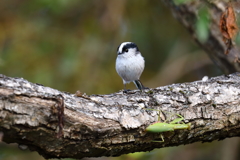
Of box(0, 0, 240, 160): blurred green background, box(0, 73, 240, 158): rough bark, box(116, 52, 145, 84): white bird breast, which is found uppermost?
box(0, 0, 240, 160): blurred green background

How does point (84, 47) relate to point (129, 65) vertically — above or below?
above

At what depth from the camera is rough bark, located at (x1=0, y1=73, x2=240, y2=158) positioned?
189 centimetres

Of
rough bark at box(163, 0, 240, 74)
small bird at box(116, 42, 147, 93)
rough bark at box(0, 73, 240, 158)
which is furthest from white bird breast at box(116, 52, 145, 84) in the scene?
rough bark at box(0, 73, 240, 158)

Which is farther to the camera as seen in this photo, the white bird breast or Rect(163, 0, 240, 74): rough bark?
the white bird breast

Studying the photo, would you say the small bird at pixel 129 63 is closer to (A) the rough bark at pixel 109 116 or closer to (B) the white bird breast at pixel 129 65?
(B) the white bird breast at pixel 129 65

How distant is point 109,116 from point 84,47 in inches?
110

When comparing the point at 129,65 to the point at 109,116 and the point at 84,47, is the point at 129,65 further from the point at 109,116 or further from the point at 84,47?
the point at 109,116

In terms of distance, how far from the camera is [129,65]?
3977 mm

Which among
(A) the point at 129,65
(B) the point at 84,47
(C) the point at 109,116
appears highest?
(B) the point at 84,47

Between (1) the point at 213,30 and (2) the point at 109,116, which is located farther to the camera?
(1) the point at 213,30

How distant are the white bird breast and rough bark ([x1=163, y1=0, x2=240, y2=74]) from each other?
68 cm

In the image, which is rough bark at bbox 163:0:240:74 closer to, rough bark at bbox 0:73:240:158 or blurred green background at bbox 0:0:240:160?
rough bark at bbox 0:73:240:158

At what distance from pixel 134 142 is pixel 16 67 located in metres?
2.92

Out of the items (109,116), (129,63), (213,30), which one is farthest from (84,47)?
(109,116)
